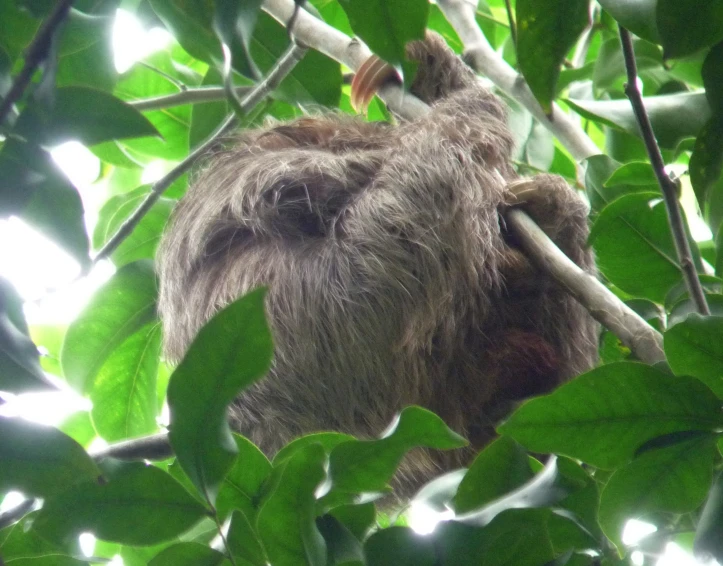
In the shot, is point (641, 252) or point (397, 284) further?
point (397, 284)

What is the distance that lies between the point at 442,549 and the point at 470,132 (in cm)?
220

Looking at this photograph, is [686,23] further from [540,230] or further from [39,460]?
[39,460]

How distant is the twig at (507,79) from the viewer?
116 inches

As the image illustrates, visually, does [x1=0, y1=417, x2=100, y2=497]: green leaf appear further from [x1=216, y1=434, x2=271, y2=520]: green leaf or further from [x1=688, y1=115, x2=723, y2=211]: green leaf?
[x1=688, y1=115, x2=723, y2=211]: green leaf

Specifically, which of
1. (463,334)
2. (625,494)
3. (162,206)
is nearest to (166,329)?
(162,206)

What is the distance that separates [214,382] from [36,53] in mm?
649

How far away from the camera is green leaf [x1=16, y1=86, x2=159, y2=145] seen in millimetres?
1625

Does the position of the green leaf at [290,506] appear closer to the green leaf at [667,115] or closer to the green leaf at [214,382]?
the green leaf at [214,382]

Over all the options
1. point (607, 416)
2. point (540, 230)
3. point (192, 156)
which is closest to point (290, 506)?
point (607, 416)

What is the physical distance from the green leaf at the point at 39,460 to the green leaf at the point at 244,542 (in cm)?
28

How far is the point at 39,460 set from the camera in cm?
152

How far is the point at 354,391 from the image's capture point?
302cm

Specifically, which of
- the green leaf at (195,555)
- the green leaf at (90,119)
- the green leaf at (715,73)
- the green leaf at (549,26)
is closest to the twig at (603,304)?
the green leaf at (715,73)

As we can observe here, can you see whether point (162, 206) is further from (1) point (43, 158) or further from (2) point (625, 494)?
(2) point (625, 494)
